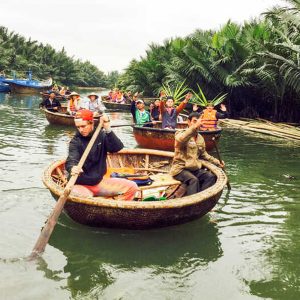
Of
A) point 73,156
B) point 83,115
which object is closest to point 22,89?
point 73,156

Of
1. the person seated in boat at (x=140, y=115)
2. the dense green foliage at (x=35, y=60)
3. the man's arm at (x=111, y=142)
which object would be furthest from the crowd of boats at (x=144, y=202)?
the dense green foliage at (x=35, y=60)

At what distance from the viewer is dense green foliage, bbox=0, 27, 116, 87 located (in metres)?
43.9

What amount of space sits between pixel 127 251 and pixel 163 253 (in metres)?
0.41

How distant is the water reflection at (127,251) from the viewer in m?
4.16

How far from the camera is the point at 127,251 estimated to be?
4.65m

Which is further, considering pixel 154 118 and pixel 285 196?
pixel 154 118

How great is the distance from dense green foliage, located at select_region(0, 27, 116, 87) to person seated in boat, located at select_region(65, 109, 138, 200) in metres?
39.5

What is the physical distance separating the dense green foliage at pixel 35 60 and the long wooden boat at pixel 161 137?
34495mm

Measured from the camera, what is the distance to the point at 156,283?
3998mm

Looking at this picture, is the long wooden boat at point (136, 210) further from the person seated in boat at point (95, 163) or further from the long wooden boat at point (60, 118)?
the long wooden boat at point (60, 118)

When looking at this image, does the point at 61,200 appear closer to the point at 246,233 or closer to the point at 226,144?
the point at 246,233

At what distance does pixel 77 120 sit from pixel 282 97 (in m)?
12.7

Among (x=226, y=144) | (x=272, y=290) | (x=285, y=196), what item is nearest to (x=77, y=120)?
(x=272, y=290)

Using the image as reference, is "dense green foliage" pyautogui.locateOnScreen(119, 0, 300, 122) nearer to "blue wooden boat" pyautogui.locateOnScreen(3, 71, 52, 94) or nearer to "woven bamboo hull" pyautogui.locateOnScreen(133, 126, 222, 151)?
"woven bamboo hull" pyautogui.locateOnScreen(133, 126, 222, 151)
